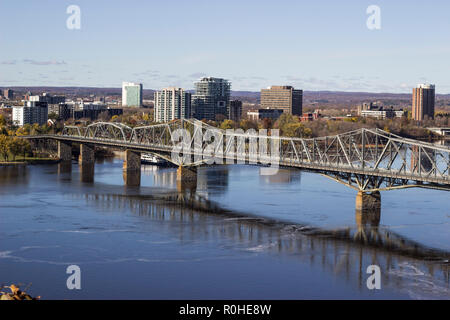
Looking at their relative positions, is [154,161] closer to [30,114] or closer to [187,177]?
[187,177]

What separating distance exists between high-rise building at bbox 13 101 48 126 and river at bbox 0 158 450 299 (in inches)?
2368

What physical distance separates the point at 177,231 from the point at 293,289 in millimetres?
11084

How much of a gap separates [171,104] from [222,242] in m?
97.7

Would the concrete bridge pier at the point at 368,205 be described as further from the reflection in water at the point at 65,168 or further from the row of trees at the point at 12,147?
the row of trees at the point at 12,147

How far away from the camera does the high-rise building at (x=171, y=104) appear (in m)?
127

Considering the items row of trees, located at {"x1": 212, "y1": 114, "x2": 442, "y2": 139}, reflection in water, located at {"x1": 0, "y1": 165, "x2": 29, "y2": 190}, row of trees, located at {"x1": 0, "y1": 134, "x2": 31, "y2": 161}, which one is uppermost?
row of trees, located at {"x1": 212, "y1": 114, "x2": 442, "y2": 139}

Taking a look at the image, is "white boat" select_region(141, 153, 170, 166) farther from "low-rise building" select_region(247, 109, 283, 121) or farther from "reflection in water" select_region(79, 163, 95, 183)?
"low-rise building" select_region(247, 109, 283, 121)

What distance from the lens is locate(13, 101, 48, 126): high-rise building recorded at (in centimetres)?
10831

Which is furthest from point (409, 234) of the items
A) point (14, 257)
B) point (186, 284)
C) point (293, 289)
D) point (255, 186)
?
point (255, 186)

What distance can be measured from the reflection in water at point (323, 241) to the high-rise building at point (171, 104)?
8448 centimetres

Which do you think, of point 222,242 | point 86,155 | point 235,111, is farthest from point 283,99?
point 222,242

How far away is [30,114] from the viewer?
10875cm

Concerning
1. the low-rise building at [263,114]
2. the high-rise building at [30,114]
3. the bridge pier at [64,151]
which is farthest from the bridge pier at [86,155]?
the low-rise building at [263,114]

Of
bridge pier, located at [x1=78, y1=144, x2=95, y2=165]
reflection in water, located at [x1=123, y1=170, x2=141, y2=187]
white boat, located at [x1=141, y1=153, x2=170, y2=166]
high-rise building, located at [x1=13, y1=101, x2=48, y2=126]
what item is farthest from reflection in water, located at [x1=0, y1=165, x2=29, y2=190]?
high-rise building, located at [x1=13, y1=101, x2=48, y2=126]
